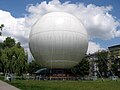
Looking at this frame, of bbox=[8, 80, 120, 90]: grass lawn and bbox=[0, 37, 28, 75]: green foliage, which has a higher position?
bbox=[0, 37, 28, 75]: green foliage

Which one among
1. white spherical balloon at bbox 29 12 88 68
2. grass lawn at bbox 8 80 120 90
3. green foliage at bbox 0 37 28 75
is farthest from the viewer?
green foliage at bbox 0 37 28 75

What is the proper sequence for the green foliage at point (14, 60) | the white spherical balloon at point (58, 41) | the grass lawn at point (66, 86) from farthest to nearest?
1. the green foliage at point (14, 60)
2. the white spherical balloon at point (58, 41)
3. the grass lawn at point (66, 86)

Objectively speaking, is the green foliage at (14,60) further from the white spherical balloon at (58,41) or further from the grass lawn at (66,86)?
the grass lawn at (66,86)

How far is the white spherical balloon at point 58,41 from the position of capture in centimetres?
5175

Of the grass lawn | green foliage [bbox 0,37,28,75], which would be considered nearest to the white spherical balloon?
green foliage [bbox 0,37,28,75]

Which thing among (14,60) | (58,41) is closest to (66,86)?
(58,41)

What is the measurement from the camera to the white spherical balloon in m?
51.8

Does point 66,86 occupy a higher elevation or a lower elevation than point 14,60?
lower

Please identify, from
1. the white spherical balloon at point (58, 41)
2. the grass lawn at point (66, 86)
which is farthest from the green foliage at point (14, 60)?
the grass lawn at point (66, 86)

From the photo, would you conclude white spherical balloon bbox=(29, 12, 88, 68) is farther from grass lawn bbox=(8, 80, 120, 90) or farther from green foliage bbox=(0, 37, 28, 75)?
grass lawn bbox=(8, 80, 120, 90)

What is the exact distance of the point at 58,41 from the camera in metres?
51.7

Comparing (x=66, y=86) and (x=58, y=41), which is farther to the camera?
(x=58, y=41)

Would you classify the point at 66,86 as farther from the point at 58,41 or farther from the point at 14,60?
the point at 14,60

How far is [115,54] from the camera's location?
4542 inches
